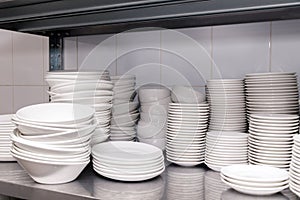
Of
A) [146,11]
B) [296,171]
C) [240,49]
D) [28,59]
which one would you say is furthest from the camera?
[28,59]

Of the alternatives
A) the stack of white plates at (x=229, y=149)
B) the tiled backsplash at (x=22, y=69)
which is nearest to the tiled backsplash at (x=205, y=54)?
the stack of white plates at (x=229, y=149)

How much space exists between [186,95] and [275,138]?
29 centimetres

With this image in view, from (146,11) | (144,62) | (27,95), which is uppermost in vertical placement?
(146,11)

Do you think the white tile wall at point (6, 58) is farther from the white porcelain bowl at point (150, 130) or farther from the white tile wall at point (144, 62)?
the white porcelain bowl at point (150, 130)

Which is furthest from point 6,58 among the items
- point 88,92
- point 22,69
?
point 88,92

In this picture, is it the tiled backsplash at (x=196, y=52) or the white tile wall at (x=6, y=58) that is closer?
the tiled backsplash at (x=196, y=52)

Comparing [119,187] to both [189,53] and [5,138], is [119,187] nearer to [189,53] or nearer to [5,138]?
[5,138]

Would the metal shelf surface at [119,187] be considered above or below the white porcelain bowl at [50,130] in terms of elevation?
below

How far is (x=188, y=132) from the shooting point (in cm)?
99

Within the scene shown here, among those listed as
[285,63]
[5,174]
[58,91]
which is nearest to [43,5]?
[58,91]

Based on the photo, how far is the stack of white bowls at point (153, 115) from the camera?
1.07m

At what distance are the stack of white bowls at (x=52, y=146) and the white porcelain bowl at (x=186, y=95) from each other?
0.95 ft

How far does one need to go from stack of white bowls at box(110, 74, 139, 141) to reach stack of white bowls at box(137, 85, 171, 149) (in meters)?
0.03

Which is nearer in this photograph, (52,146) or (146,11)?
(52,146)
